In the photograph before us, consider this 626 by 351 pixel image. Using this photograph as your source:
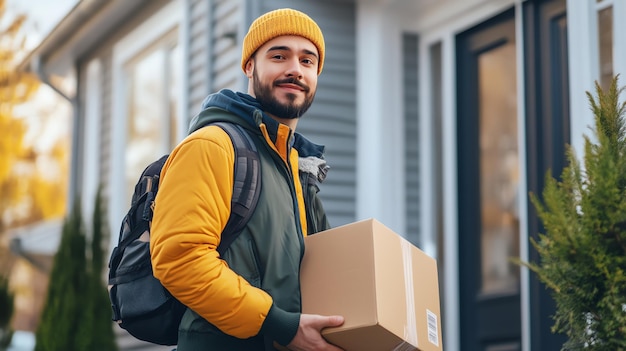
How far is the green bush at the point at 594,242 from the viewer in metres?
3.19

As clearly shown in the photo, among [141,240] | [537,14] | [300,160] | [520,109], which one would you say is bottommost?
[141,240]

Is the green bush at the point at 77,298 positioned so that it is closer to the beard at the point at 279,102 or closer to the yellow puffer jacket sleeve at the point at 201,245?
the beard at the point at 279,102

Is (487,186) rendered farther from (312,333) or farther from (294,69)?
(312,333)

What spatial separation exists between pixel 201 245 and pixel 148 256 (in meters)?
0.26

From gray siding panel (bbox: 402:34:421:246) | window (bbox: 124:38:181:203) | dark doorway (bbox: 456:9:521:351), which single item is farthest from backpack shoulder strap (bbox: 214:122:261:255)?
window (bbox: 124:38:181:203)

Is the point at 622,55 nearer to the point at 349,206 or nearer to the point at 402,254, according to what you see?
the point at 402,254

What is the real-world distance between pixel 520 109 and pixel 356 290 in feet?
9.45

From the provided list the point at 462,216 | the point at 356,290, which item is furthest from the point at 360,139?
the point at 356,290

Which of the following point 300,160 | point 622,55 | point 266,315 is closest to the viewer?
point 266,315

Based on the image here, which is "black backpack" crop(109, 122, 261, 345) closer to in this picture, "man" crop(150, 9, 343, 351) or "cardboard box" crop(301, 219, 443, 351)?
"man" crop(150, 9, 343, 351)

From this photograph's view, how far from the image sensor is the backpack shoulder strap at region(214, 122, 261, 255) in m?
3.02

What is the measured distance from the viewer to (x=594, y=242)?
3221mm

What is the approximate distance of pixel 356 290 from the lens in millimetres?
2965

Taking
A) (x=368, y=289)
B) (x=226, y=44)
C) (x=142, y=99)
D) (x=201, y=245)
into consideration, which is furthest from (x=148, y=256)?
(x=142, y=99)
